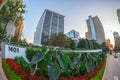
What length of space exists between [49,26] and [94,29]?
24.1m

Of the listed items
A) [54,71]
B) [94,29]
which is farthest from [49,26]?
[54,71]

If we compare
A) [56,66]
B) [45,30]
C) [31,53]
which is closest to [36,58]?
[56,66]

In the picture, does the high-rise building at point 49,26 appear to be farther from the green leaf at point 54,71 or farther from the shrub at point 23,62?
the green leaf at point 54,71

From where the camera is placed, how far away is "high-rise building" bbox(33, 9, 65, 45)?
295 ft

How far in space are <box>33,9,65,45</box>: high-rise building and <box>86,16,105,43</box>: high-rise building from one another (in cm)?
1418

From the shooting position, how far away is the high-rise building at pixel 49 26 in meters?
89.8

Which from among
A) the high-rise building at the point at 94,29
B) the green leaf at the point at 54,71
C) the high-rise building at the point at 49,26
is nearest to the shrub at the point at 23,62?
the green leaf at the point at 54,71

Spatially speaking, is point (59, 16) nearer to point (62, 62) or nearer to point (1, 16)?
point (1, 16)

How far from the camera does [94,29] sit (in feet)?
315

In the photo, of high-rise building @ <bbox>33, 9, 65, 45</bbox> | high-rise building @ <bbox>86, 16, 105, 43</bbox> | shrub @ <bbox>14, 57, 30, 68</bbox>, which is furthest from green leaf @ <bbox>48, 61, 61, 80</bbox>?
high-rise building @ <bbox>33, 9, 65, 45</bbox>

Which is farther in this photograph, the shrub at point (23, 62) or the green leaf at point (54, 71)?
the shrub at point (23, 62)

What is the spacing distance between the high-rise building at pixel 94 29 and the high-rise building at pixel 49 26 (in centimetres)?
1418

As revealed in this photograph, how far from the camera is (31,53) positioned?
10.8m

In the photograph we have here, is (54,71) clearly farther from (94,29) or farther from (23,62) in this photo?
(94,29)
